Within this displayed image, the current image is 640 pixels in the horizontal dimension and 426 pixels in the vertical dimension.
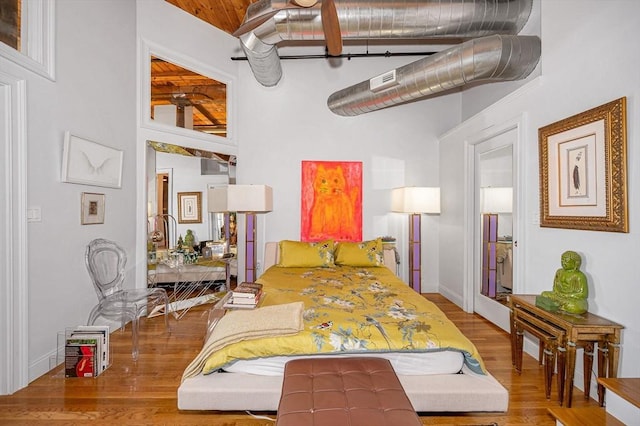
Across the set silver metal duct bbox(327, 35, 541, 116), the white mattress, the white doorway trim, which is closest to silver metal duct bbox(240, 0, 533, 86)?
silver metal duct bbox(327, 35, 541, 116)

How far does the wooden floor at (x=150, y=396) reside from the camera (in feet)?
6.40

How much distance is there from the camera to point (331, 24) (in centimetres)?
221

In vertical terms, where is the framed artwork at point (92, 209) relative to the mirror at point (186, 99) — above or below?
below

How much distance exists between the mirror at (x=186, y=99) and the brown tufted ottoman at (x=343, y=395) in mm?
3478

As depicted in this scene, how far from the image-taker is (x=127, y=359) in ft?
9.00

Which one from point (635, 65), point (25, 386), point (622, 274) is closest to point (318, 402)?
point (622, 274)

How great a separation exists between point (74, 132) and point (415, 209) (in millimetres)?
3753

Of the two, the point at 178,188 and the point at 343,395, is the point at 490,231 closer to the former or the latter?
the point at 343,395

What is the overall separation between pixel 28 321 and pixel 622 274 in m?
4.08

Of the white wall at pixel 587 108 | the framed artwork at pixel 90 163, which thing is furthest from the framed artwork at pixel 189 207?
the white wall at pixel 587 108

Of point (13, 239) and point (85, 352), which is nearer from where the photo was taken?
point (13, 239)

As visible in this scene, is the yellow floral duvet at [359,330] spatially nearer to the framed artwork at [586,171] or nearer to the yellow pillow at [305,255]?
the yellow pillow at [305,255]

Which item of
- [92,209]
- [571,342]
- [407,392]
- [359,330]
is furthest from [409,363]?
[92,209]

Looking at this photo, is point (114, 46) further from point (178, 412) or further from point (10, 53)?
point (178, 412)
